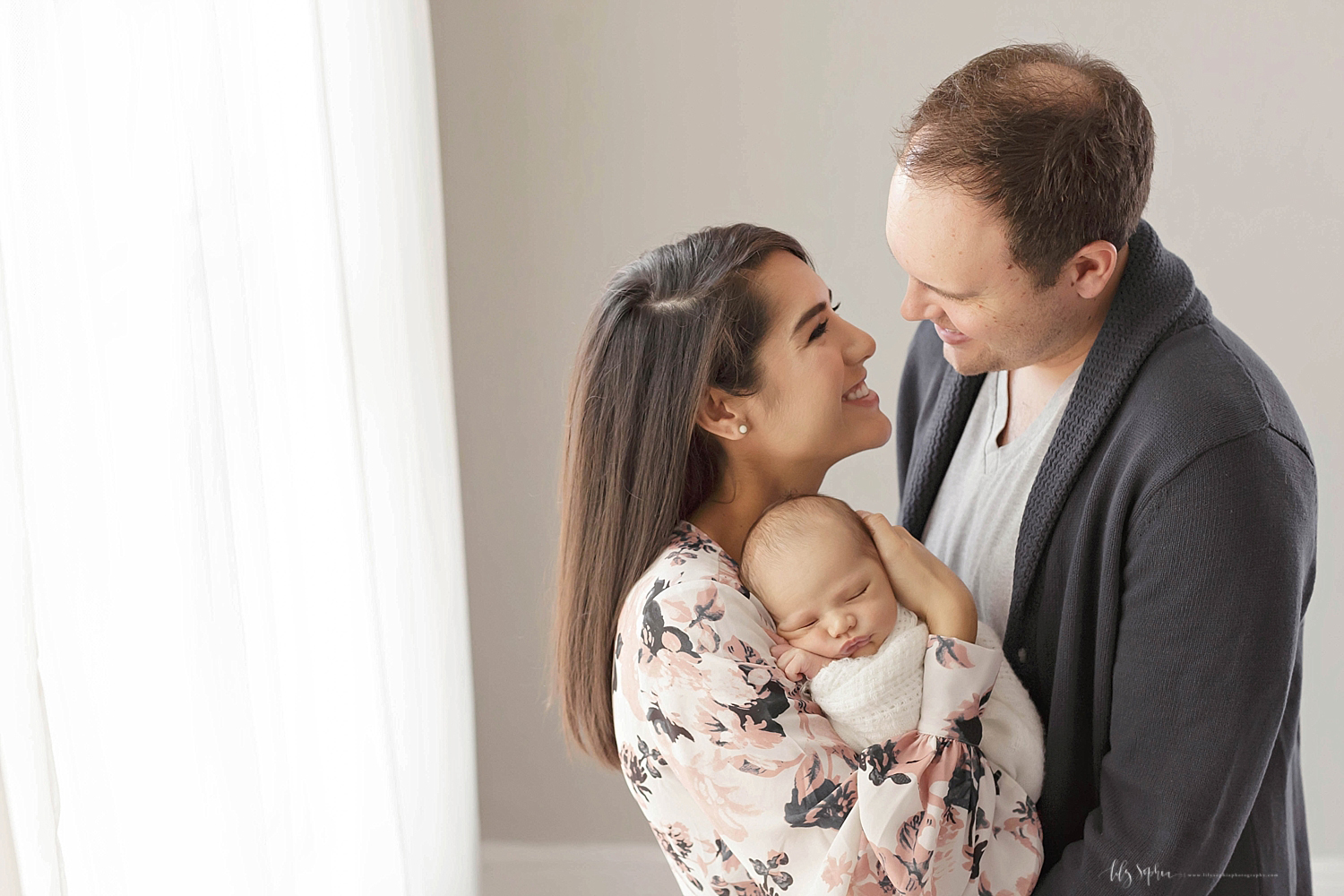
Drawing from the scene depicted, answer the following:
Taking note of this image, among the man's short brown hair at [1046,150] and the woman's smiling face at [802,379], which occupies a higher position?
the man's short brown hair at [1046,150]

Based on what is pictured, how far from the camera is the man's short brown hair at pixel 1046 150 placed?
115 centimetres

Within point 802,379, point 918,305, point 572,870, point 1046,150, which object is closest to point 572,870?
point 572,870

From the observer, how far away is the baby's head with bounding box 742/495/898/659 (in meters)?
1.23

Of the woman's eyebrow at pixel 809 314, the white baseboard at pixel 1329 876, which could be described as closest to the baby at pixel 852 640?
the woman's eyebrow at pixel 809 314

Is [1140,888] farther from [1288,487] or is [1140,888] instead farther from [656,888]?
[656,888]

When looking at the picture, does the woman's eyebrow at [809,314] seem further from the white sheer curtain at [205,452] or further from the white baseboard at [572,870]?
the white baseboard at [572,870]

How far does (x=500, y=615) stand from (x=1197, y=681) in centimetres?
183

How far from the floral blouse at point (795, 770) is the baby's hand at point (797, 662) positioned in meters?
0.02

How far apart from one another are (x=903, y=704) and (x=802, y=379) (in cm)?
43

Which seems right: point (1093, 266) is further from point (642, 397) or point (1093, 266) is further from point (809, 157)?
point (809, 157)

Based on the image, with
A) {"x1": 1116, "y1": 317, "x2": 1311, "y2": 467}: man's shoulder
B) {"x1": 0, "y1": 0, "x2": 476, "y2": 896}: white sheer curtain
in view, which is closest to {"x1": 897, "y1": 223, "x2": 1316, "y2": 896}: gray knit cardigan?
{"x1": 1116, "y1": 317, "x2": 1311, "y2": 467}: man's shoulder

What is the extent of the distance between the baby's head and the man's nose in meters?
0.29

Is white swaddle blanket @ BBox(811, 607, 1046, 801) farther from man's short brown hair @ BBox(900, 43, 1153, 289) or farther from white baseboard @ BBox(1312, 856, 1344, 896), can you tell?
white baseboard @ BBox(1312, 856, 1344, 896)

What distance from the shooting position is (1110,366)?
4.05 ft
